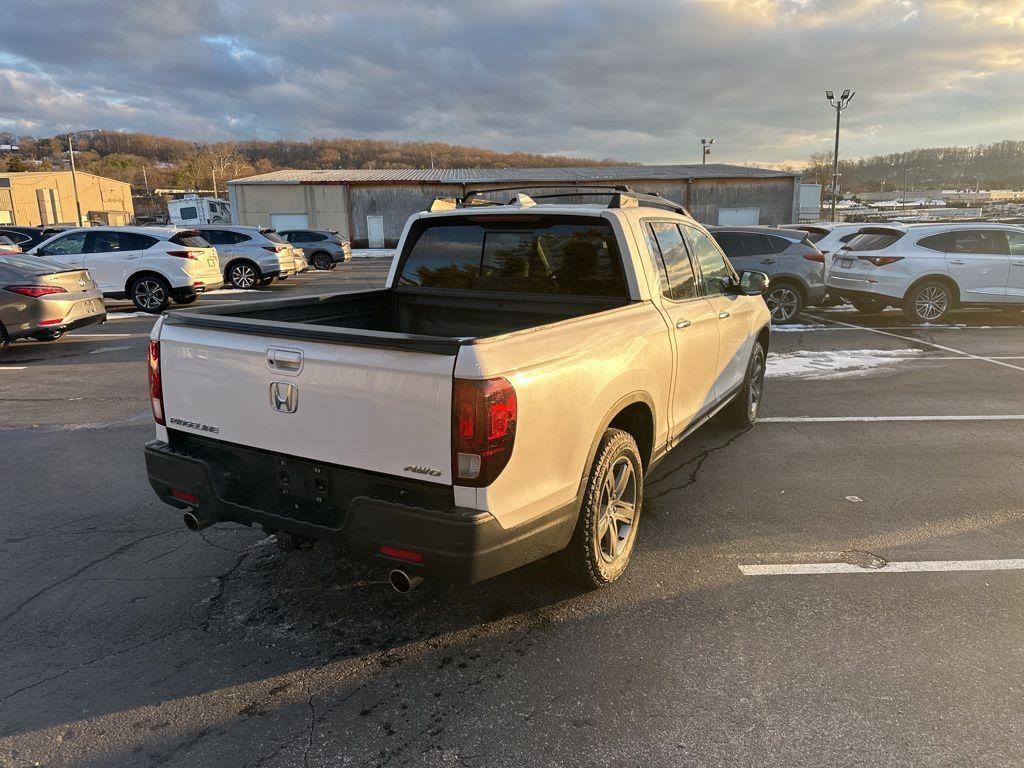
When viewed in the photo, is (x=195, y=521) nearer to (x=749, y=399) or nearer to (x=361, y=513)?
(x=361, y=513)

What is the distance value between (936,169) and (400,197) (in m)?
90.6

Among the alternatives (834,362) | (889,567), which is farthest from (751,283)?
(834,362)

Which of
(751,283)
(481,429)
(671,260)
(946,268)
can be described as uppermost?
(671,260)

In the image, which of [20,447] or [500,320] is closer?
[500,320]

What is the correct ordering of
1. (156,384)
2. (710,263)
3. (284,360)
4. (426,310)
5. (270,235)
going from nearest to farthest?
(284,360), (156,384), (426,310), (710,263), (270,235)

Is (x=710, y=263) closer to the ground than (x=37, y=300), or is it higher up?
higher up

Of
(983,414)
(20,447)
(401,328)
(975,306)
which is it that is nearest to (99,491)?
(20,447)

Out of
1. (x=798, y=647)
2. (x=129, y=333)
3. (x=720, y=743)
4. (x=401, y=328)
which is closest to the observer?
(x=720, y=743)

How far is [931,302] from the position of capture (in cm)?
1220

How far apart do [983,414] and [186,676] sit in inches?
284

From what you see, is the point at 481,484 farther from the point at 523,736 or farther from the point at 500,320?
the point at 500,320

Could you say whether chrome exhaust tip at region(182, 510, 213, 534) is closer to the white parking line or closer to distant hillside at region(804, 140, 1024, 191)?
the white parking line

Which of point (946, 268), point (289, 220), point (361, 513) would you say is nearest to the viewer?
point (361, 513)

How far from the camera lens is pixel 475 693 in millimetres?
2756
